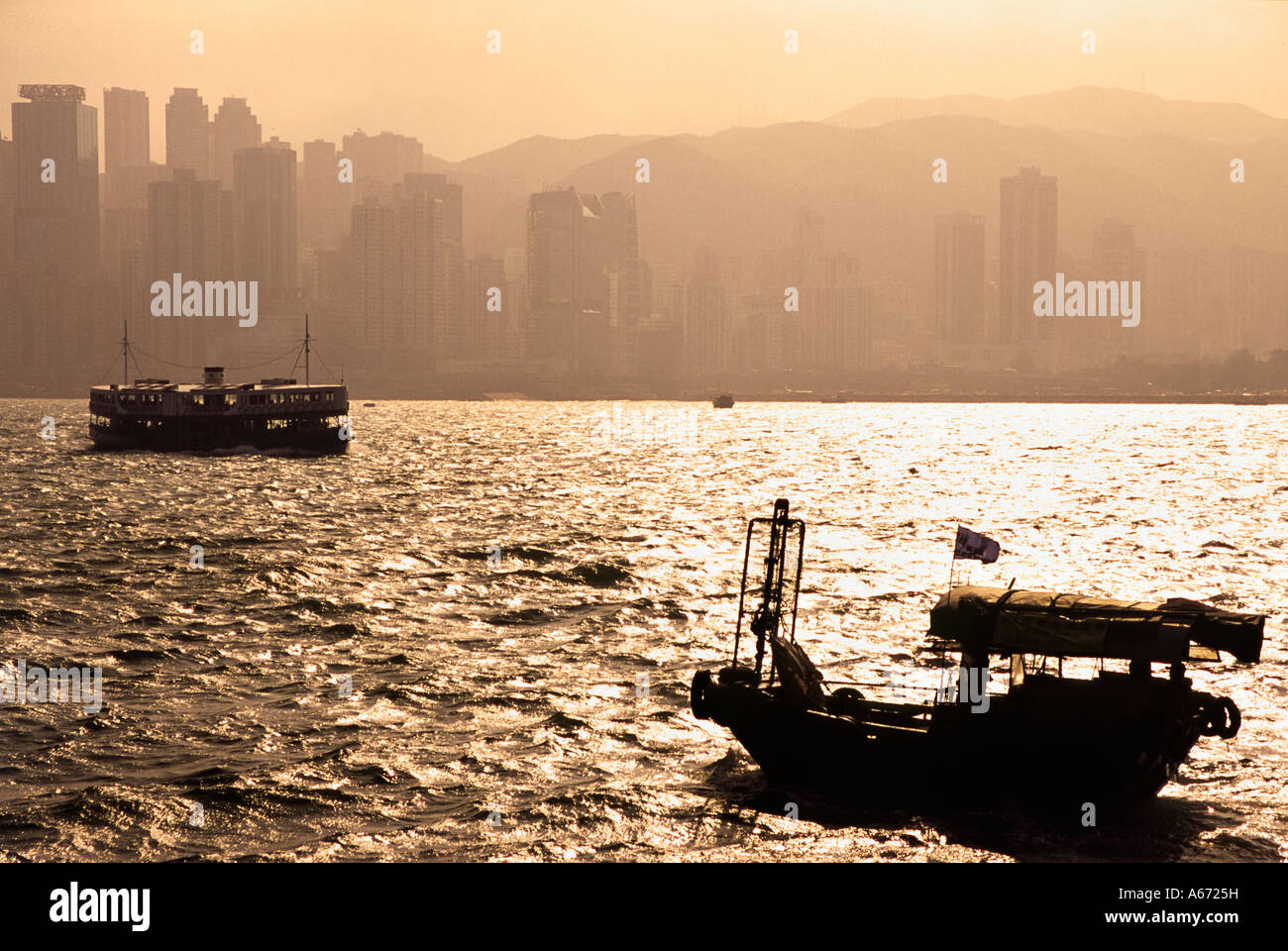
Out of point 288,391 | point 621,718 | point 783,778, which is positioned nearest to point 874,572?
point 621,718

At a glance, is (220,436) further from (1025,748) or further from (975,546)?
(1025,748)

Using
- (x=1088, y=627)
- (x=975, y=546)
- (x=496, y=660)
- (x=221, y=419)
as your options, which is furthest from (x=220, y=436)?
(x=1088, y=627)

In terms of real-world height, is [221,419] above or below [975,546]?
above

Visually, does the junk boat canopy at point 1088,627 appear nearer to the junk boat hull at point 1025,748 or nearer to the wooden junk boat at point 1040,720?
the wooden junk boat at point 1040,720

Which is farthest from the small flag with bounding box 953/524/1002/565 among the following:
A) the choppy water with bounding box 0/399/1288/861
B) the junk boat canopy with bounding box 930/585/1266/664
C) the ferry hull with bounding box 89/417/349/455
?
the ferry hull with bounding box 89/417/349/455

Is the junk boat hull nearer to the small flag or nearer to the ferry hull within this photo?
the small flag
